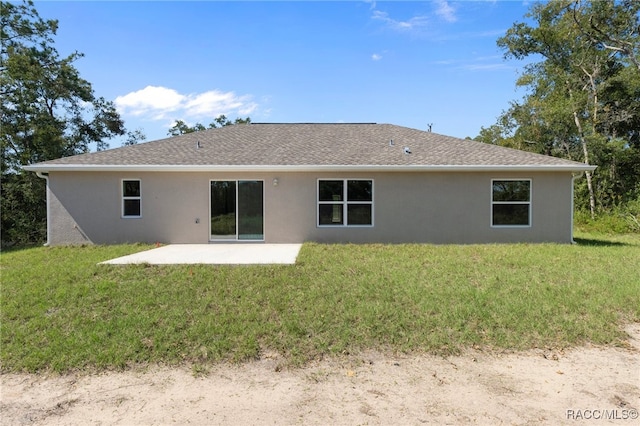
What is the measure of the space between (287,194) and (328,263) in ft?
13.3

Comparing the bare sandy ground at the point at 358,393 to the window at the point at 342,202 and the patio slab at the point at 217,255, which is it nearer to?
the patio slab at the point at 217,255

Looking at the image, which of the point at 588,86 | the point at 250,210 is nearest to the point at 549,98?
the point at 588,86

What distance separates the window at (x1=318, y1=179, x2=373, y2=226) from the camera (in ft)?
37.8

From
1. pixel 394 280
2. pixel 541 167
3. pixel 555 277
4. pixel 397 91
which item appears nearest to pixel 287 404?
pixel 394 280

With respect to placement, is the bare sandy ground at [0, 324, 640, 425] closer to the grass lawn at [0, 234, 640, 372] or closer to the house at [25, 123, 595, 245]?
the grass lawn at [0, 234, 640, 372]

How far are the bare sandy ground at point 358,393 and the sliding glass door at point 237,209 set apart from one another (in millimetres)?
7615

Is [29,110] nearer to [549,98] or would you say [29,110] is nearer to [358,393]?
[358,393]

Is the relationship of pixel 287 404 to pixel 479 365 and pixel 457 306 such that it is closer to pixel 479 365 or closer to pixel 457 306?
pixel 479 365

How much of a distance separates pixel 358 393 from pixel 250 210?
28.5ft

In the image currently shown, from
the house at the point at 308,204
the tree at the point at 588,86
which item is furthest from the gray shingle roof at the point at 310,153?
the tree at the point at 588,86

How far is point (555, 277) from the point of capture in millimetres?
7031

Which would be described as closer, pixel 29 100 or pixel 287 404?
pixel 287 404

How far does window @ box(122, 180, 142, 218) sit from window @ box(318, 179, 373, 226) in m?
5.97

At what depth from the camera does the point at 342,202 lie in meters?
11.5
